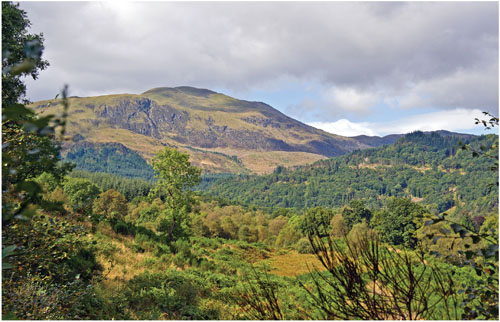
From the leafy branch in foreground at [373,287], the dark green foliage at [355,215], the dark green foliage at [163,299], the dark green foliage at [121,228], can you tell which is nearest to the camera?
the leafy branch in foreground at [373,287]

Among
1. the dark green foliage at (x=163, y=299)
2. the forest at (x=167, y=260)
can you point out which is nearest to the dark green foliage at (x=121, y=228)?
the forest at (x=167, y=260)

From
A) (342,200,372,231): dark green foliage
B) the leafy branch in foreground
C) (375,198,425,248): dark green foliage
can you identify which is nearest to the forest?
the leafy branch in foreground

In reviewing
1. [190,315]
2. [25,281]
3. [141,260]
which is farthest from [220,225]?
[25,281]

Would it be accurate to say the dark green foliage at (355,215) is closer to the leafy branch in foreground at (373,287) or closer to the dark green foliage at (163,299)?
the dark green foliage at (163,299)

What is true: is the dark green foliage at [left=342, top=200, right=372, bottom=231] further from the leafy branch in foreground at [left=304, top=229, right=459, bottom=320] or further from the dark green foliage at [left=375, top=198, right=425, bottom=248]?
the leafy branch in foreground at [left=304, top=229, right=459, bottom=320]

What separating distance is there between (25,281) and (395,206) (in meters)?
60.0

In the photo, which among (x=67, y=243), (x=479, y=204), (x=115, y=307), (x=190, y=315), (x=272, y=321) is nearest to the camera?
(x=272, y=321)

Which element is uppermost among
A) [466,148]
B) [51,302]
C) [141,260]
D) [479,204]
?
[466,148]

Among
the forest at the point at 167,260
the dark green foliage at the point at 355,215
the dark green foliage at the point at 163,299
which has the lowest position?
the dark green foliage at the point at 355,215

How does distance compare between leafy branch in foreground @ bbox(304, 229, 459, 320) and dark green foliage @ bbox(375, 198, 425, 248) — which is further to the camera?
dark green foliage @ bbox(375, 198, 425, 248)

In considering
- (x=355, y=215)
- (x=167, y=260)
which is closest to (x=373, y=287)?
(x=167, y=260)

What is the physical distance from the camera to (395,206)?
188 ft

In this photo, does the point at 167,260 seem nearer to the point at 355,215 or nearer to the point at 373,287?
the point at 373,287

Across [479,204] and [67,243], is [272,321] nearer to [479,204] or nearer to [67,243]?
[67,243]
